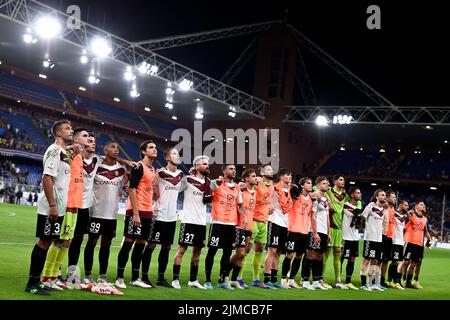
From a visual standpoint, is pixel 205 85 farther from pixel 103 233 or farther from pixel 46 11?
pixel 103 233

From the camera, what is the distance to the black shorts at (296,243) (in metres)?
10.4

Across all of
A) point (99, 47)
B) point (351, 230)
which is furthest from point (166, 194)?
point (99, 47)

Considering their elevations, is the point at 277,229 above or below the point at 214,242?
above

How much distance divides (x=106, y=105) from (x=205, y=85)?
1108cm

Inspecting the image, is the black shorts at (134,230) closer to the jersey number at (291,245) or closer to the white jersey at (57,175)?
the white jersey at (57,175)

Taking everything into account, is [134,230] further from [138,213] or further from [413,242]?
[413,242]

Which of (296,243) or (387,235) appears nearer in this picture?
(296,243)

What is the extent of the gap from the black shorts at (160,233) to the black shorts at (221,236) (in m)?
0.85

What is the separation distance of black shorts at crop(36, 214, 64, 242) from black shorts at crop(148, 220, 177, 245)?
1888 millimetres

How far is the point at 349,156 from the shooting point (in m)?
52.8

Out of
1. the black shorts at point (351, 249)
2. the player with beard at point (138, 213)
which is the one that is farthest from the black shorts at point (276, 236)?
the player with beard at point (138, 213)

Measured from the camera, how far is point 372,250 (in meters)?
11.6

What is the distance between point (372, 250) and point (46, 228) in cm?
729
